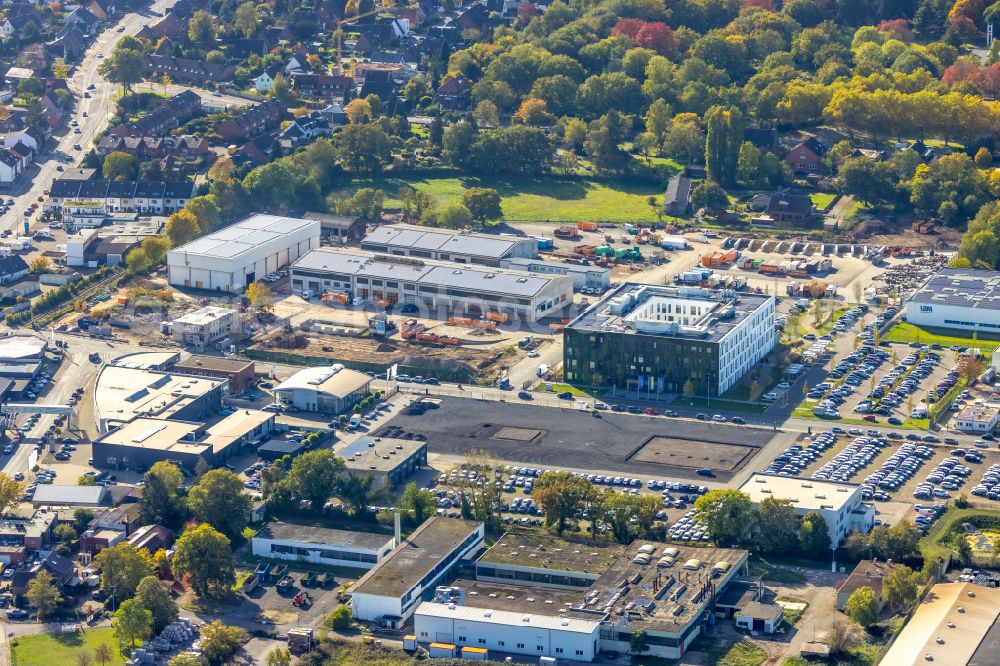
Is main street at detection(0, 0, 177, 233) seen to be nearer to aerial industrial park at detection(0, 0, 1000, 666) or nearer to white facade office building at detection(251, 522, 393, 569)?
aerial industrial park at detection(0, 0, 1000, 666)

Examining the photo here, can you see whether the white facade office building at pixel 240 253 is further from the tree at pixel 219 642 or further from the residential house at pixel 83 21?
the residential house at pixel 83 21

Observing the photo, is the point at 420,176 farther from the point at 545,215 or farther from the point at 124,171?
the point at 124,171

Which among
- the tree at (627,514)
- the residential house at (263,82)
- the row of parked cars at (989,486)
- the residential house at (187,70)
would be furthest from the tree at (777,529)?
the residential house at (187,70)

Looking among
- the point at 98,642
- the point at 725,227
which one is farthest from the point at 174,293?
the point at 98,642

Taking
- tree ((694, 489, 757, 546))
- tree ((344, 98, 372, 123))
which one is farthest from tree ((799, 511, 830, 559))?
tree ((344, 98, 372, 123))

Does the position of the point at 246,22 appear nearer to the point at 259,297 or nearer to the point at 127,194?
the point at 127,194
